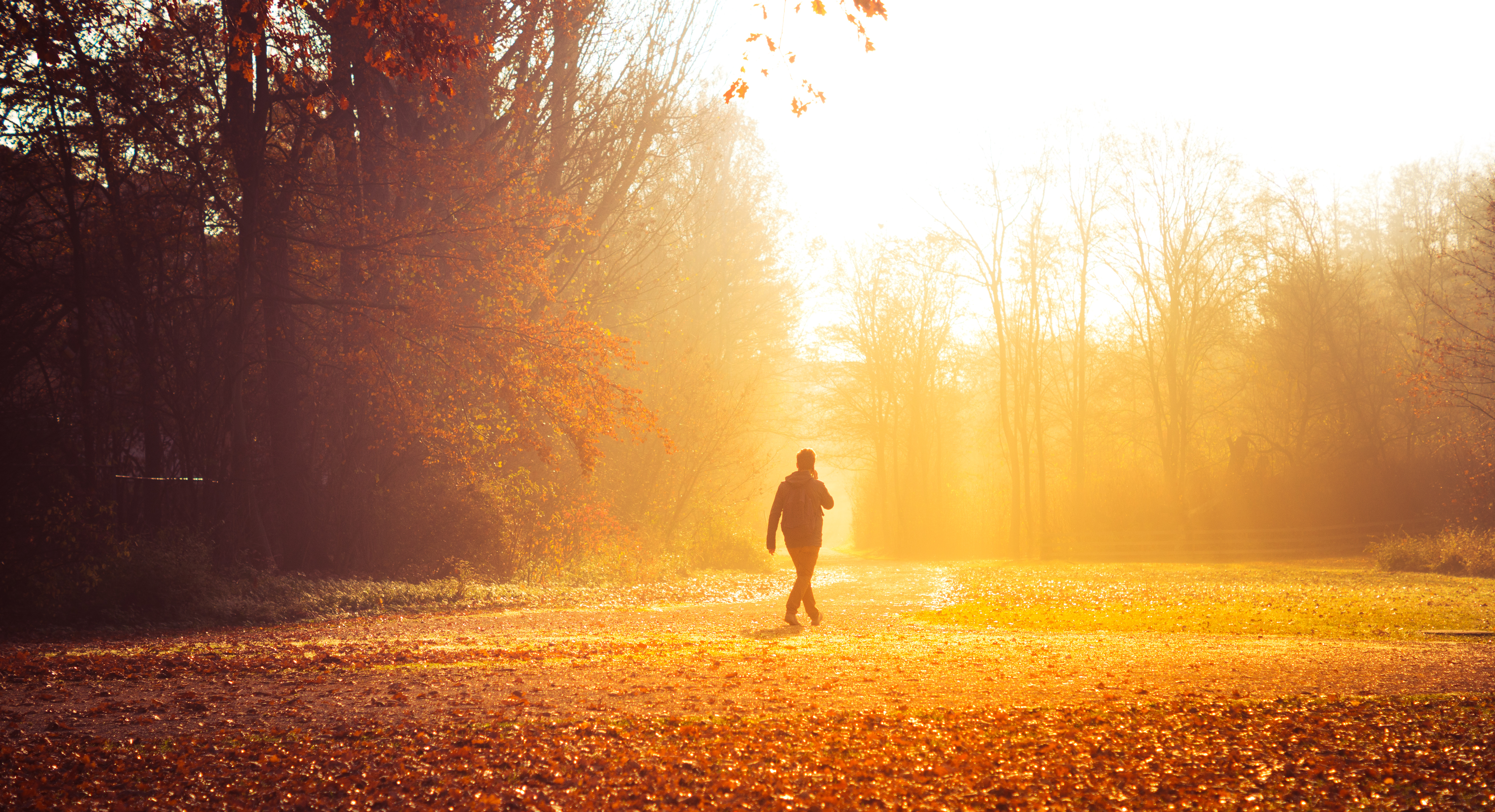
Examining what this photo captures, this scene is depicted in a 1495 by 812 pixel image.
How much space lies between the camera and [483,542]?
630 inches

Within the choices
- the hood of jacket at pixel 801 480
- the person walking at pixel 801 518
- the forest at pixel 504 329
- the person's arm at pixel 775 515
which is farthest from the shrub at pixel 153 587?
the hood of jacket at pixel 801 480

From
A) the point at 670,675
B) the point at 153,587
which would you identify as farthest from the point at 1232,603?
the point at 153,587

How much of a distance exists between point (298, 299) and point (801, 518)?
8.73 meters

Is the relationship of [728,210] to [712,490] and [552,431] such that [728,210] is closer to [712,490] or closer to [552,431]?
[712,490]

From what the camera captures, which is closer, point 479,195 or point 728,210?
point 479,195

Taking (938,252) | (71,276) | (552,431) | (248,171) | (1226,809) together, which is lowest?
(1226,809)

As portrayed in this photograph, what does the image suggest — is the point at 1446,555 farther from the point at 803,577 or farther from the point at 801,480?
the point at 801,480

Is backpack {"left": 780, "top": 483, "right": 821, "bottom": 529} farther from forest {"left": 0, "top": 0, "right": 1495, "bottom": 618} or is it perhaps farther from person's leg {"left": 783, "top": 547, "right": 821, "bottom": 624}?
forest {"left": 0, "top": 0, "right": 1495, "bottom": 618}

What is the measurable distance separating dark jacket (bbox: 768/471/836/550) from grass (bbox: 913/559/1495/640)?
2.59 metres

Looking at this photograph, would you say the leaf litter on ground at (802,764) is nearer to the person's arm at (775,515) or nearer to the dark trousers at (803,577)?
the person's arm at (775,515)

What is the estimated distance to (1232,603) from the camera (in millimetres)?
12922

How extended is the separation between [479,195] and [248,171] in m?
3.29

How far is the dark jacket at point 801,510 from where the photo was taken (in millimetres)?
9984

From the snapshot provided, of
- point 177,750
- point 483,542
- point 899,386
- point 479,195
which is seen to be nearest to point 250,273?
point 479,195
